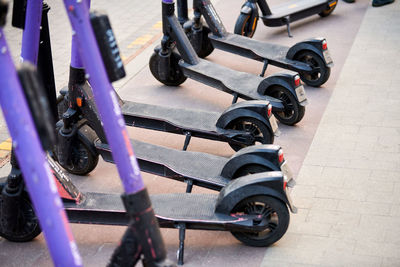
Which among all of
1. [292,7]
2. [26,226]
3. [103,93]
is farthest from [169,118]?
[292,7]

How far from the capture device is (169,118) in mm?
6125

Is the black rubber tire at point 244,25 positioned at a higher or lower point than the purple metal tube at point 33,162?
lower

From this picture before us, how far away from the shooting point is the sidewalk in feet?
15.3

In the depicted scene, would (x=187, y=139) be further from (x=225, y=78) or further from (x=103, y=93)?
(x=103, y=93)

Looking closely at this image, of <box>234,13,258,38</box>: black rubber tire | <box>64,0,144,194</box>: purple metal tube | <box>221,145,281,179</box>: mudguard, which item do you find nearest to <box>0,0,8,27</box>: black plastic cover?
<box>64,0,144,194</box>: purple metal tube

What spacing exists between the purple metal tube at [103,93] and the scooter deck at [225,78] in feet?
11.7

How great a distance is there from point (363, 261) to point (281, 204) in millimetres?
708

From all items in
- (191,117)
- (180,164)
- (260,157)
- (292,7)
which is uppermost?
(260,157)

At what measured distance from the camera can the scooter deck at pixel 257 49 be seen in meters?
7.23

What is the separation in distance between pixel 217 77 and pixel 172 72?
845 millimetres

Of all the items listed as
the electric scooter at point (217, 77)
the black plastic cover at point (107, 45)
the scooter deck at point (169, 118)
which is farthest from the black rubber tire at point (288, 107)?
the black plastic cover at point (107, 45)

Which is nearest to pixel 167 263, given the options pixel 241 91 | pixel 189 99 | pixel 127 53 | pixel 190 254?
pixel 190 254

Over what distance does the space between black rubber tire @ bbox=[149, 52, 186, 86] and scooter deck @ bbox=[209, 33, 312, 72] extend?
0.65m

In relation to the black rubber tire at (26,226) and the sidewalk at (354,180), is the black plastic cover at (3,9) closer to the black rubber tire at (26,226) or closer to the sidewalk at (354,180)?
the black rubber tire at (26,226)
